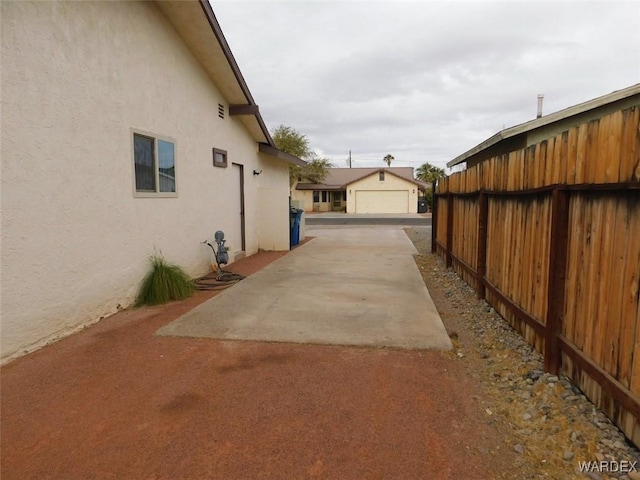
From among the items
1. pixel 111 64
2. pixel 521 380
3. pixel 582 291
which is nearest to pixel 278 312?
pixel 521 380

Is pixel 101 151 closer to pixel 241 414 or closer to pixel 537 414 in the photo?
pixel 241 414

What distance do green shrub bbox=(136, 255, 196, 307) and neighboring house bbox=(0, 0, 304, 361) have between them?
177 mm

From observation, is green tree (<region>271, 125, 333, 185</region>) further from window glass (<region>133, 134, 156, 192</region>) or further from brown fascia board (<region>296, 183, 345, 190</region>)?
window glass (<region>133, 134, 156, 192</region>)

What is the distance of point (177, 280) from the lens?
272 inches

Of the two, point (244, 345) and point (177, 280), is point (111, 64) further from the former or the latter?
point (244, 345)

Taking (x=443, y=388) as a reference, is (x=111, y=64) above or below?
above

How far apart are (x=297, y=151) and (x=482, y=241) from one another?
35.5m

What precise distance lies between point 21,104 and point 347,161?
74.2m

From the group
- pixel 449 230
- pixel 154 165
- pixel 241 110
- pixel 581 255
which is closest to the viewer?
pixel 581 255

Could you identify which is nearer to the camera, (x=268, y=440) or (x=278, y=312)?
(x=268, y=440)

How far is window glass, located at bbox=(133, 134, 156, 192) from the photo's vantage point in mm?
6383

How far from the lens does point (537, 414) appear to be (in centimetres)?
314

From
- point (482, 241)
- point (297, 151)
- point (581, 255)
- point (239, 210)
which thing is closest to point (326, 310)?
point (482, 241)

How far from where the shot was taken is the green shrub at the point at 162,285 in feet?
21.2
